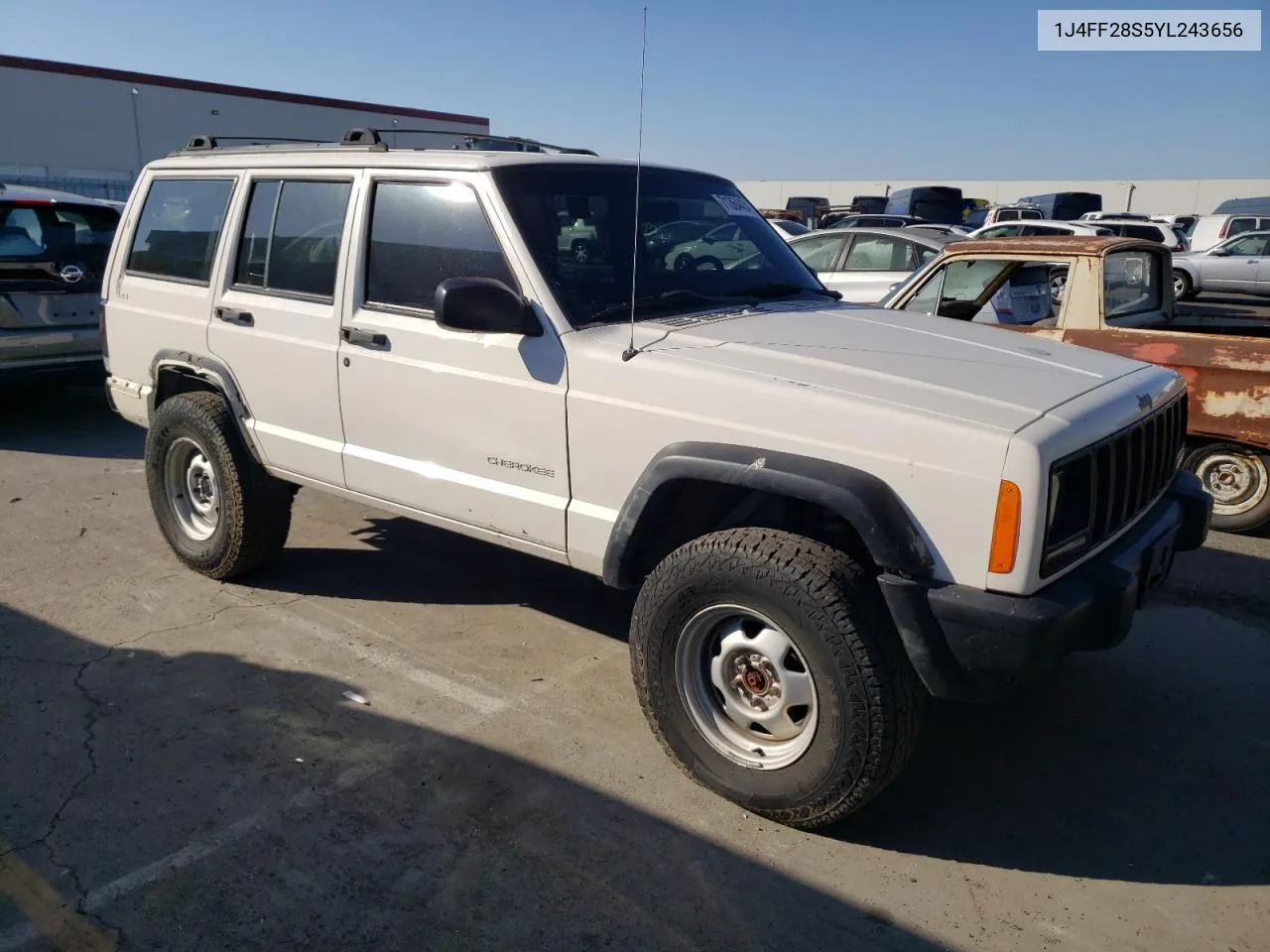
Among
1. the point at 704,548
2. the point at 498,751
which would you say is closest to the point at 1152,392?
the point at 704,548

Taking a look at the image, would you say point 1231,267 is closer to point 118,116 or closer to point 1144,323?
point 1144,323

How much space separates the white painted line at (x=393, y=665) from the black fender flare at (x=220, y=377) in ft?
2.50

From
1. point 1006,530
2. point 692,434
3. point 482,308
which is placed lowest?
point 1006,530

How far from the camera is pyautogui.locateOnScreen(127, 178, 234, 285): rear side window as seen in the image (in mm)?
4910

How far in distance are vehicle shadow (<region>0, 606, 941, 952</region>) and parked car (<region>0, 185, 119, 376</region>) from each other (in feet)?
16.2

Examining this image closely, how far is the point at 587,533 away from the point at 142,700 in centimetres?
190

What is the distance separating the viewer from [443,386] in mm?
3848

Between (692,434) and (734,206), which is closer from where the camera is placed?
(692,434)

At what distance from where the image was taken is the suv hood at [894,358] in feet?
9.69

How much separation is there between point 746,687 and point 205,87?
120 ft

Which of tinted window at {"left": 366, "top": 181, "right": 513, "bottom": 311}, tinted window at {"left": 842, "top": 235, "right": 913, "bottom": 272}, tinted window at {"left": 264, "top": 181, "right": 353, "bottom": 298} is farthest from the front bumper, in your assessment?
tinted window at {"left": 842, "top": 235, "right": 913, "bottom": 272}

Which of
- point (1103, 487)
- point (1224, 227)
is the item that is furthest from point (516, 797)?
point (1224, 227)

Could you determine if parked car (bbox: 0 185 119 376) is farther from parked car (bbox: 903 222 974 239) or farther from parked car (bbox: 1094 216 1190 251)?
parked car (bbox: 1094 216 1190 251)

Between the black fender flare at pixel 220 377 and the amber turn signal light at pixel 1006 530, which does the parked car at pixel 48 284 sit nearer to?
the black fender flare at pixel 220 377
